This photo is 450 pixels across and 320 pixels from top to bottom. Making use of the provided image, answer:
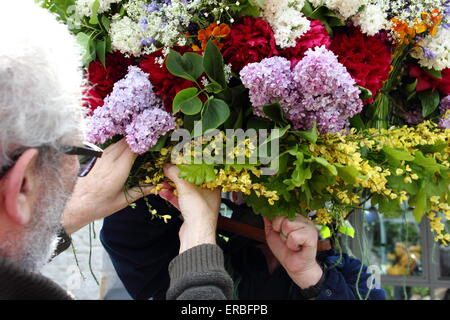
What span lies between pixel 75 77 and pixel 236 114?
442 millimetres

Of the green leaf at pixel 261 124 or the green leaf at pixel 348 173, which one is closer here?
the green leaf at pixel 348 173

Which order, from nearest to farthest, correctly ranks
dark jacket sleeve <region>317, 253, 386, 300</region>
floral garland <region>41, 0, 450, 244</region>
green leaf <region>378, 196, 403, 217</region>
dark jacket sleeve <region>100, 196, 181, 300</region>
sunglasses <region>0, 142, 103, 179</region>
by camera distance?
sunglasses <region>0, 142, 103, 179</region>, floral garland <region>41, 0, 450, 244</region>, green leaf <region>378, 196, 403, 217</region>, dark jacket sleeve <region>317, 253, 386, 300</region>, dark jacket sleeve <region>100, 196, 181, 300</region>

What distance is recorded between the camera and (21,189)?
77 cm

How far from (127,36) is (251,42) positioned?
305mm

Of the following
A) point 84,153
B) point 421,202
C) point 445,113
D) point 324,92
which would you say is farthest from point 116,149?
point 445,113

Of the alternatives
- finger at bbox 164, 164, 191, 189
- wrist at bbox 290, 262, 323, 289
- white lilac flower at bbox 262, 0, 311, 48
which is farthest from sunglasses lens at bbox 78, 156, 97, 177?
wrist at bbox 290, 262, 323, 289

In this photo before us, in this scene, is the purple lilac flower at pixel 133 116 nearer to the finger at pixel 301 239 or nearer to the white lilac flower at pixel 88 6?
the white lilac flower at pixel 88 6

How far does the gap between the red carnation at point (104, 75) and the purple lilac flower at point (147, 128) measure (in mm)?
147

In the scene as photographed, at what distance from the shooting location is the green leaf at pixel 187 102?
1.12 m

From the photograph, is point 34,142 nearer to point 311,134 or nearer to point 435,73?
point 311,134

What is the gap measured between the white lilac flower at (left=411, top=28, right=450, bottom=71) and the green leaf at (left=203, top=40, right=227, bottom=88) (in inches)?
20.1

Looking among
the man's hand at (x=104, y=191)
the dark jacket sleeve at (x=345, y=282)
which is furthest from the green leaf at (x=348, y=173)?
the man's hand at (x=104, y=191)

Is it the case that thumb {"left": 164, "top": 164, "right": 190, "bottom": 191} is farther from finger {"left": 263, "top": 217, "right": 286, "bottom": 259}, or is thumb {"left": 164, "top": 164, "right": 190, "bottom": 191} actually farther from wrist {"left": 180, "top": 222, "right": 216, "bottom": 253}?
finger {"left": 263, "top": 217, "right": 286, "bottom": 259}

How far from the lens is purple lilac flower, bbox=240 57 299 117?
1039mm
